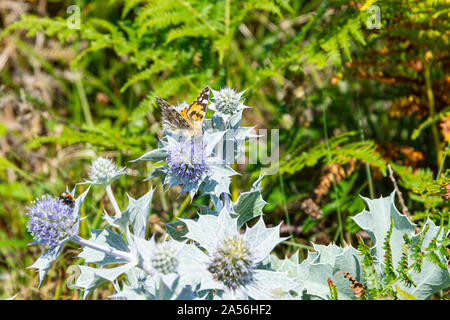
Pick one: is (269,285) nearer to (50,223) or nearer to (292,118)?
(50,223)

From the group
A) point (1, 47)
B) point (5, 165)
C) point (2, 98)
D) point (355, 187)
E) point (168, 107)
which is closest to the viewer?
point (168, 107)

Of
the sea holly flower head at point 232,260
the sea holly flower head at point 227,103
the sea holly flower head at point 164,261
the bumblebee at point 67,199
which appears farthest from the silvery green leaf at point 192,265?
the sea holly flower head at point 227,103

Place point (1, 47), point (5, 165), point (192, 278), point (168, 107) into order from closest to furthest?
point (192, 278) → point (168, 107) → point (5, 165) → point (1, 47)

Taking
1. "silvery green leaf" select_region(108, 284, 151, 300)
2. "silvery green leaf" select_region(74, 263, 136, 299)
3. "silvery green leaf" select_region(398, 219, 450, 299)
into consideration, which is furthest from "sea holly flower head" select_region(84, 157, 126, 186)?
"silvery green leaf" select_region(398, 219, 450, 299)

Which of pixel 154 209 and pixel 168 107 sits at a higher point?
pixel 168 107

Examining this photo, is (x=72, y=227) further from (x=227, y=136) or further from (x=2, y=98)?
(x=2, y=98)

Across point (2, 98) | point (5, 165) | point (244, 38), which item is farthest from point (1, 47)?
point (244, 38)

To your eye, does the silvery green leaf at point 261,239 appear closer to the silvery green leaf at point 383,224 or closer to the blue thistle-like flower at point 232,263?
the blue thistle-like flower at point 232,263
